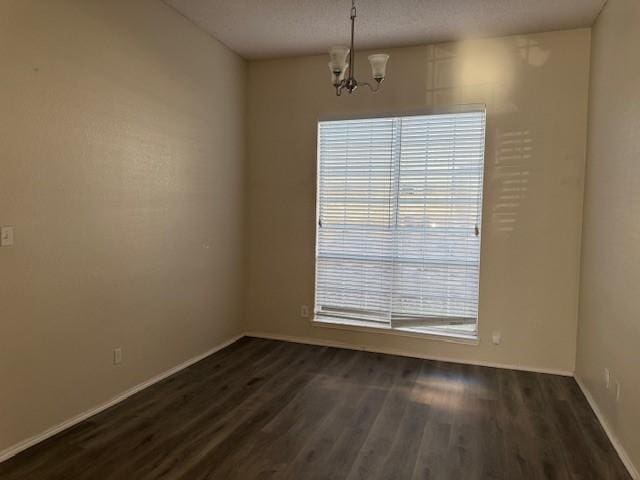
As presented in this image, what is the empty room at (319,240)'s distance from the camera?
2500 mm

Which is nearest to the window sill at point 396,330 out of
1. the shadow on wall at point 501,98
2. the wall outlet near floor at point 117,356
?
the shadow on wall at point 501,98

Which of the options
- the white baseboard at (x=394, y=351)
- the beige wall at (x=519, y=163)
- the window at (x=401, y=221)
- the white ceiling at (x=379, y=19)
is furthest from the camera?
the window at (x=401, y=221)

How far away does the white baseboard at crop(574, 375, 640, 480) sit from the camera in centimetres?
238

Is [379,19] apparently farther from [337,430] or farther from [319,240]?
[337,430]

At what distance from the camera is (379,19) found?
357cm

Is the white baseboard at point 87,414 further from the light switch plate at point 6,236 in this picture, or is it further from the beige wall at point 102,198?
the light switch plate at point 6,236

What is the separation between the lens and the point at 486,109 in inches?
155

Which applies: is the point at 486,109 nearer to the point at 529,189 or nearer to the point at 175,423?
the point at 529,189

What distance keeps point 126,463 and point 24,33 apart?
2411 millimetres

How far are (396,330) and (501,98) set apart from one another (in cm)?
234

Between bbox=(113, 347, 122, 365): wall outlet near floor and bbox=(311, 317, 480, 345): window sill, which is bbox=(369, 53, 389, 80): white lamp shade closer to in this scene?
bbox=(311, 317, 480, 345): window sill

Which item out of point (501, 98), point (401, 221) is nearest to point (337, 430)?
point (401, 221)

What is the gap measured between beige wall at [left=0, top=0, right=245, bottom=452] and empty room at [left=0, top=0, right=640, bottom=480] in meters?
0.02

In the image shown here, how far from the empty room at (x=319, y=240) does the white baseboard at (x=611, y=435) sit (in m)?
0.02
